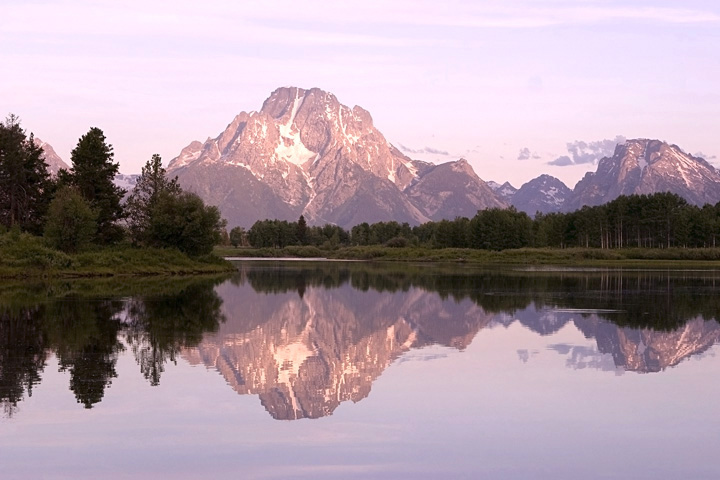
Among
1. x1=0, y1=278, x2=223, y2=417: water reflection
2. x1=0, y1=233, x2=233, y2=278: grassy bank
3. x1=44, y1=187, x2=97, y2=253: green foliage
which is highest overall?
x1=44, y1=187, x2=97, y2=253: green foliage

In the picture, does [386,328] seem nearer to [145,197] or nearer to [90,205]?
[90,205]

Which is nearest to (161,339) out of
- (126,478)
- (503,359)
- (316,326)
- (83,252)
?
(316,326)

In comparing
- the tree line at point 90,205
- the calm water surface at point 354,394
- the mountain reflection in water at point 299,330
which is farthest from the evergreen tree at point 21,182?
the calm water surface at point 354,394

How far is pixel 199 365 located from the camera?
1028 inches

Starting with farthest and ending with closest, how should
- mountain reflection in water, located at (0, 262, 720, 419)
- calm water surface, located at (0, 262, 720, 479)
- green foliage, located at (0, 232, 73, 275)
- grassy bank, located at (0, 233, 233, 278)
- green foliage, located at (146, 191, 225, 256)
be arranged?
green foliage, located at (146, 191, 225, 256)
grassy bank, located at (0, 233, 233, 278)
green foliage, located at (0, 232, 73, 275)
mountain reflection in water, located at (0, 262, 720, 419)
calm water surface, located at (0, 262, 720, 479)

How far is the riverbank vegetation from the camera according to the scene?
78.9m

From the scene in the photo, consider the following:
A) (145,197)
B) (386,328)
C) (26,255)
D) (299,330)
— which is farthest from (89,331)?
(145,197)

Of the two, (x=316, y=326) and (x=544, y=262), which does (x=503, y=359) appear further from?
(x=544, y=262)

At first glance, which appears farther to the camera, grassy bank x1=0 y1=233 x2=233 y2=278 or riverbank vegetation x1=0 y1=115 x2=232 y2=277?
riverbank vegetation x1=0 y1=115 x2=232 y2=277

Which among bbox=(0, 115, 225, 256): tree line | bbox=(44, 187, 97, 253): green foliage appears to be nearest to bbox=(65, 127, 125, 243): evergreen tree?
bbox=(0, 115, 225, 256): tree line

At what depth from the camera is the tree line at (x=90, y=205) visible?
266 feet

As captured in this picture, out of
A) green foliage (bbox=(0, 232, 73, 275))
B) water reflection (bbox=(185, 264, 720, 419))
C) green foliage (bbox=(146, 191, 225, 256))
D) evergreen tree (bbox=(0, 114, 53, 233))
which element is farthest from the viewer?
green foliage (bbox=(146, 191, 225, 256))

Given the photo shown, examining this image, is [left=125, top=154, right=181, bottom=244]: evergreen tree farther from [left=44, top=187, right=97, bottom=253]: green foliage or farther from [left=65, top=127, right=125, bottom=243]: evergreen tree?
[left=44, top=187, right=97, bottom=253]: green foliage

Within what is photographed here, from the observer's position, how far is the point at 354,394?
21.5m
